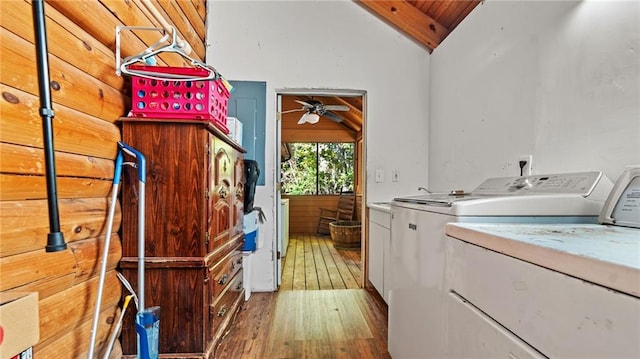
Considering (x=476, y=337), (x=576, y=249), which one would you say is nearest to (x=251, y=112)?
(x=476, y=337)

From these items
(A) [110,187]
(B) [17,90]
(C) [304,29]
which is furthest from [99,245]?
(C) [304,29]

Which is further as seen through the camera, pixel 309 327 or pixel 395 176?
pixel 395 176

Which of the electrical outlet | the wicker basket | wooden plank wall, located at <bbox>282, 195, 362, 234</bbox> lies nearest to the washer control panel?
the electrical outlet

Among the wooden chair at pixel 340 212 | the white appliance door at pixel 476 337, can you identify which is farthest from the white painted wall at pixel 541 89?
the wooden chair at pixel 340 212

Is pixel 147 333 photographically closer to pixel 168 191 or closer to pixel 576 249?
pixel 168 191

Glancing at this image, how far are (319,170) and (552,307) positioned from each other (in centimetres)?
579

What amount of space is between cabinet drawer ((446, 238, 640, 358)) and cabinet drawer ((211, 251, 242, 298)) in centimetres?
134

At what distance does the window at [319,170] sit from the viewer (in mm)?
6336

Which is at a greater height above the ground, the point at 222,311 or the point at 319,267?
the point at 222,311

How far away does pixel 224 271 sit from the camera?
187cm

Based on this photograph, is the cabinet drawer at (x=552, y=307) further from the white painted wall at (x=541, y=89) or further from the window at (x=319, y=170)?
the window at (x=319, y=170)

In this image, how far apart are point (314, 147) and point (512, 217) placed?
5460mm

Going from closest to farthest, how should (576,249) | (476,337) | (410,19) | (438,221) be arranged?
(576,249)
(476,337)
(438,221)
(410,19)

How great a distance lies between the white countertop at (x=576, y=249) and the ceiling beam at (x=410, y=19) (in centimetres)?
234
